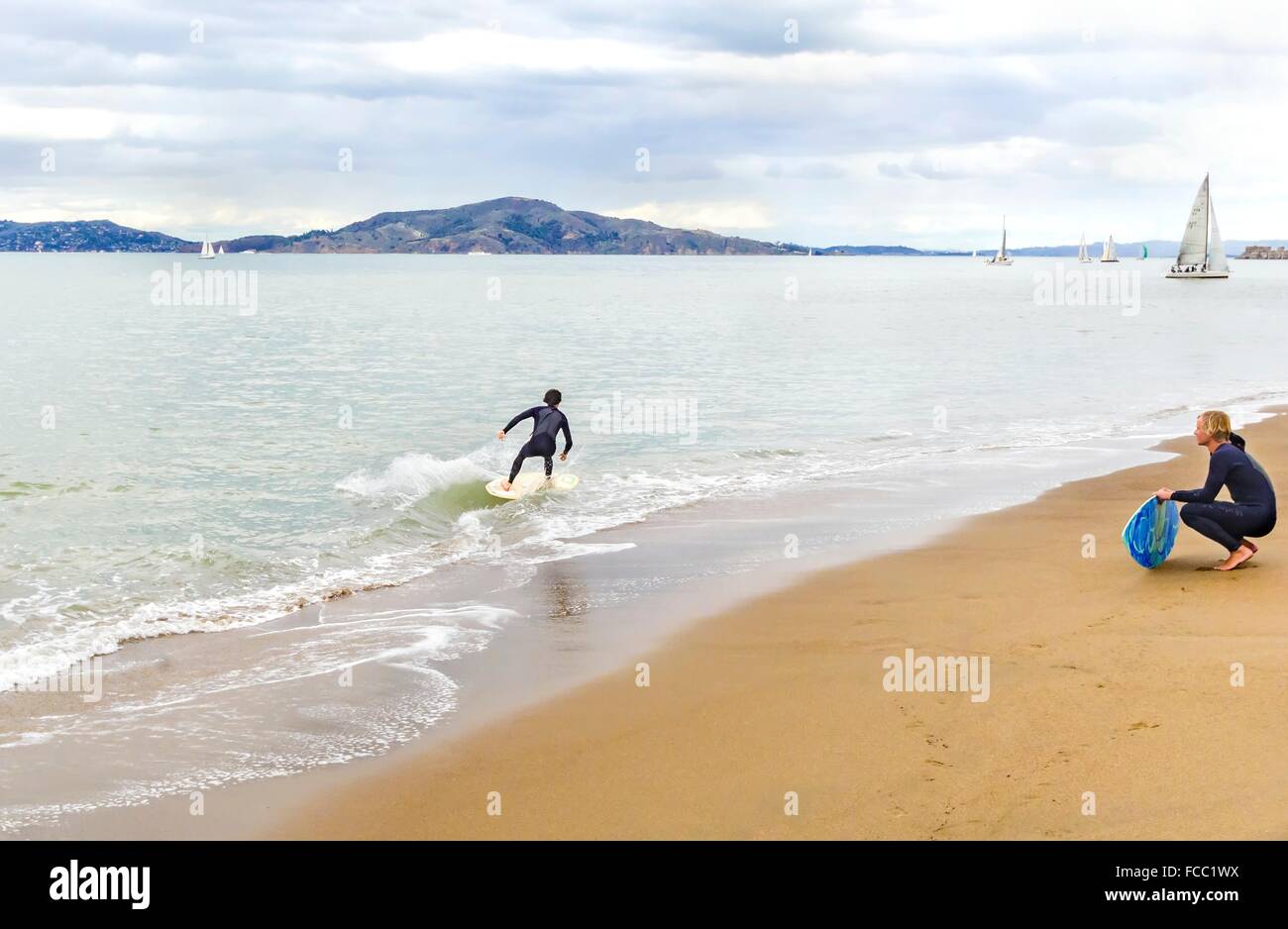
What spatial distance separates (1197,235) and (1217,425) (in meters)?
122

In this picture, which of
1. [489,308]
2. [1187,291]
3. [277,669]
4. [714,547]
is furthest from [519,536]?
[1187,291]

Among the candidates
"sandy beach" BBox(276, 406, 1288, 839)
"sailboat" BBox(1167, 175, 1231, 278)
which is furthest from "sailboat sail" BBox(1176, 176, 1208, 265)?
"sandy beach" BBox(276, 406, 1288, 839)

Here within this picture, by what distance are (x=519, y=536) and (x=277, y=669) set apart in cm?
559

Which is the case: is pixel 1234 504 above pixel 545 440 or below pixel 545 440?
below

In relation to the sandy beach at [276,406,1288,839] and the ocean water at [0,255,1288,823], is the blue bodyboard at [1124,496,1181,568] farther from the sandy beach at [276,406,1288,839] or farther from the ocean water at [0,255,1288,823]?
the ocean water at [0,255,1288,823]

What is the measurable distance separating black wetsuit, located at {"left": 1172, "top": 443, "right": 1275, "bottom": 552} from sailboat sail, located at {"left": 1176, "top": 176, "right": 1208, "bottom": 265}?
11024 centimetres

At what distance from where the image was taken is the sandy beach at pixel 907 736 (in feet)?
20.1

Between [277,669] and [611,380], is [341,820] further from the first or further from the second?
[611,380]

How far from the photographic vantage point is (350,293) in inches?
4257

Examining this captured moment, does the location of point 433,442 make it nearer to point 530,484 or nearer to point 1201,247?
point 530,484

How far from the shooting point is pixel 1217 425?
10.4m

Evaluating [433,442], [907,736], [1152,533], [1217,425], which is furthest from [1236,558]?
[433,442]

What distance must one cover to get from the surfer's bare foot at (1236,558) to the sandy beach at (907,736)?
0.11 meters

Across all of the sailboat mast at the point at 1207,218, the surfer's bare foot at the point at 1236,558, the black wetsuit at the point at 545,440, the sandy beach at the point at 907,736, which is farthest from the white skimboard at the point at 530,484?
the sailboat mast at the point at 1207,218
